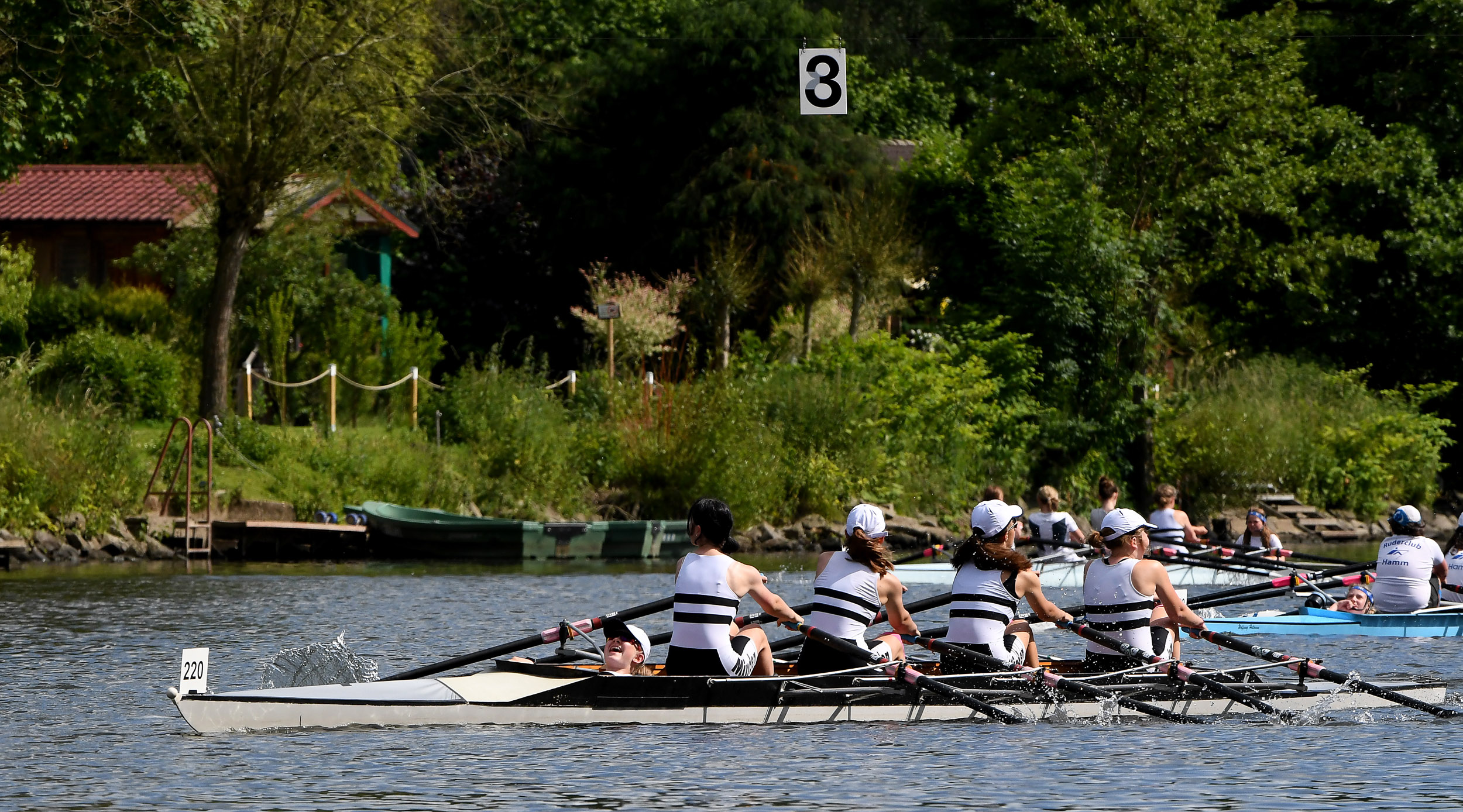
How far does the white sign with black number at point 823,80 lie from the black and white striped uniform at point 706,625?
918cm

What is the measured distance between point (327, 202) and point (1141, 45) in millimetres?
17482

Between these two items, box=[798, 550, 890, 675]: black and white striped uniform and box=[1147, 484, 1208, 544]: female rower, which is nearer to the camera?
box=[798, 550, 890, 675]: black and white striped uniform

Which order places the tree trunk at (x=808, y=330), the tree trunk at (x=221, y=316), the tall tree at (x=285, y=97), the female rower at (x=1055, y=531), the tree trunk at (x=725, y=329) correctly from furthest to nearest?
the tree trunk at (x=725, y=329), the tree trunk at (x=808, y=330), the tree trunk at (x=221, y=316), the tall tree at (x=285, y=97), the female rower at (x=1055, y=531)

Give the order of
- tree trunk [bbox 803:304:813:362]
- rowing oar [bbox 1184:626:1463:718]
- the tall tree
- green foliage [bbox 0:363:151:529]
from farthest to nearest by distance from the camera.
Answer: tree trunk [bbox 803:304:813:362], the tall tree, green foliage [bbox 0:363:151:529], rowing oar [bbox 1184:626:1463:718]

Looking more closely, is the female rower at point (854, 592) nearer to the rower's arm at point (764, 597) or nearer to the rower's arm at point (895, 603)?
the rower's arm at point (895, 603)

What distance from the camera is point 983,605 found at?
44.2 feet

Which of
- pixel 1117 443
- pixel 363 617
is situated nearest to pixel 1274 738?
pixel 363 617

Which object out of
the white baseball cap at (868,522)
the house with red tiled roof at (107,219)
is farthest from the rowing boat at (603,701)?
Answer: the house with red tiled roof at (107,219)

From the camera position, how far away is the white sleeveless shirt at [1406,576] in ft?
61.9

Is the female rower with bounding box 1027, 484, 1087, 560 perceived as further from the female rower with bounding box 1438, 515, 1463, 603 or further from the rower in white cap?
the rower in white cap

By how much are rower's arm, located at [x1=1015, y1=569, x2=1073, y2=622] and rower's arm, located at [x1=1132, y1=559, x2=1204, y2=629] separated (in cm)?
68

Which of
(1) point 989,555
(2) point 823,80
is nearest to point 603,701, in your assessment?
(1) point 989,555

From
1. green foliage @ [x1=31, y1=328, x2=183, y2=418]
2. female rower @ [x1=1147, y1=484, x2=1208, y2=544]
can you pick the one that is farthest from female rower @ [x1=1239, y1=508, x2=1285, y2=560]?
Result: green foliage @ [x1=31, y1=328, x2=183, y2=418]

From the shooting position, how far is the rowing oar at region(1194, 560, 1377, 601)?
18.0 meters
